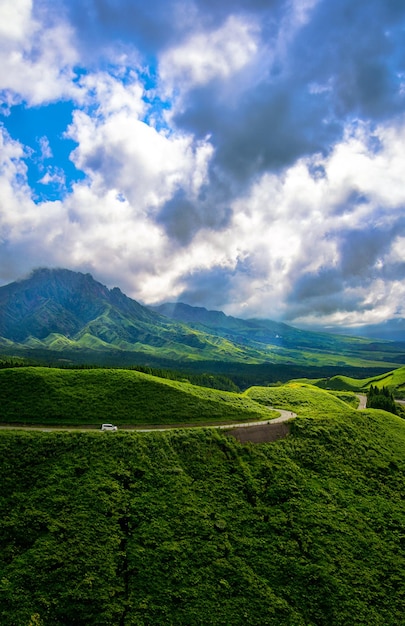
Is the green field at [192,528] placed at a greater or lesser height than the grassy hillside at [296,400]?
lesser

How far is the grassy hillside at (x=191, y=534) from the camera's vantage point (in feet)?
81.8

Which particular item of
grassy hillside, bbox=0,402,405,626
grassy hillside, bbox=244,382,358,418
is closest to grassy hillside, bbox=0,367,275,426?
grassy hillside, bbox=0,402,405,626

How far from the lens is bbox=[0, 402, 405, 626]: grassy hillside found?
2494 centimetres

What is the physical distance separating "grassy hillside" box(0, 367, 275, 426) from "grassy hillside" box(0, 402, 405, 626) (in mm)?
9000

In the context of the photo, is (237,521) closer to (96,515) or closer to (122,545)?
(122,545)

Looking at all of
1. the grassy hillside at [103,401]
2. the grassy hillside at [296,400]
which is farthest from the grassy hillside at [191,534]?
the grassy hillside at [296,400]

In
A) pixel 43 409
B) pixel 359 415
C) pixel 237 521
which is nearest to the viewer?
pixel 237 521

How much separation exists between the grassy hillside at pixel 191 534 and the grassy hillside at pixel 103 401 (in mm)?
9000

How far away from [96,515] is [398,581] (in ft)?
89.6

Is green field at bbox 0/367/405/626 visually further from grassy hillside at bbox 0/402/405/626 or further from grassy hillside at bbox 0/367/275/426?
grassy hillside at bbox 0/367/275/426

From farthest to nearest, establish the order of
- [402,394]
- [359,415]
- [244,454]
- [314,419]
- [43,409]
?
1. [402,394]
2. [359,415]
3. [314,419]
4. [43,409]
5. [244,454]

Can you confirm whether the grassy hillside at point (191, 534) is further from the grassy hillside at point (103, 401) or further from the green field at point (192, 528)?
the grassy hillside at point (103, 401)

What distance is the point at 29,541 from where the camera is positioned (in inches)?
1084

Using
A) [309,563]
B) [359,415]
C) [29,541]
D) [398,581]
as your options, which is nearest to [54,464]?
[29,541]
